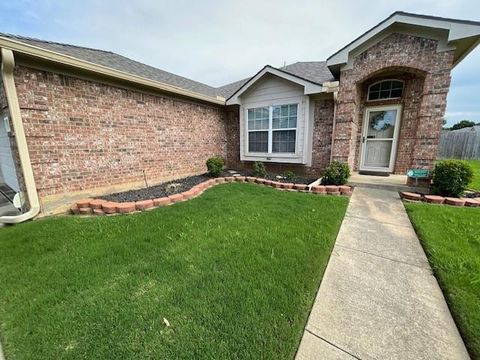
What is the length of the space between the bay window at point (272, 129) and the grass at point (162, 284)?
386 centimetres

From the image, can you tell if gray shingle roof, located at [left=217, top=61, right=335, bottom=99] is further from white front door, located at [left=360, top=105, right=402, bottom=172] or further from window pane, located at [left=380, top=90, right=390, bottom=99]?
white front door, located at [left=360, top=105, right=402, bottom=172]

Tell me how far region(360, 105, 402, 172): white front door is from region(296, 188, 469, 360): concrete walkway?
456 centimetres

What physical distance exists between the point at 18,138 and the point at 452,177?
8.72 metres

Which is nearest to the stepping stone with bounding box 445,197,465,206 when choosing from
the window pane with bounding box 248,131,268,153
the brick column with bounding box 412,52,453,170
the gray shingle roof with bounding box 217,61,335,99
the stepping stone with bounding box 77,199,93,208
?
the brick column with bounding box 412,52,453,170

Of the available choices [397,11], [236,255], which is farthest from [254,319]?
[397,11]

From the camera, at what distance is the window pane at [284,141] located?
708 centimetres

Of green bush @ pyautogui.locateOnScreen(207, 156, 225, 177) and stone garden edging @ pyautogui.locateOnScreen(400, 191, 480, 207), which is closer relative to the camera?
stone garden edging @ pyautogui.locateOnScreen(400, 191, 480, 207)

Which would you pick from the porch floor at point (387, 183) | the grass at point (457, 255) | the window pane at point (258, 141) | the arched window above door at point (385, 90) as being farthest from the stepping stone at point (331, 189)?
the arched window above door at point (385, 90)

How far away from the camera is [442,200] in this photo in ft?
14.1

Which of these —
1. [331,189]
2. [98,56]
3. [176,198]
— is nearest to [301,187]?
[331,189]

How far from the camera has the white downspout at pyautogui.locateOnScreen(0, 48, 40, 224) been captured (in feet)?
11.2

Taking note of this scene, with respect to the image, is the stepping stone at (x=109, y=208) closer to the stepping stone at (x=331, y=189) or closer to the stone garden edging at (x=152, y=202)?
the stone garden edging at (x=152, y=202)

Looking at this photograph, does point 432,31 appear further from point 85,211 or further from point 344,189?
point 85,211

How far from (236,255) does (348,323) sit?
135cm
